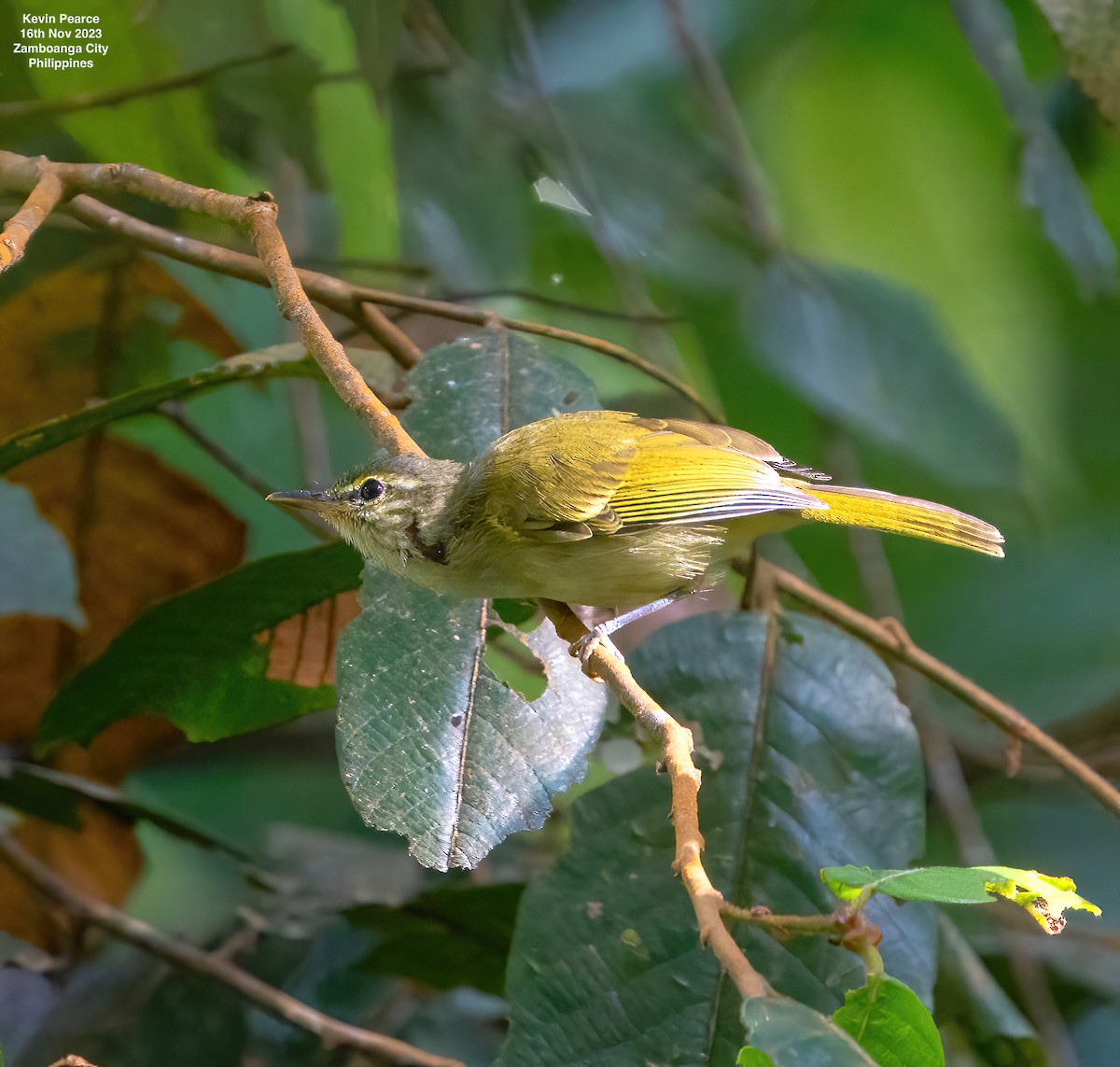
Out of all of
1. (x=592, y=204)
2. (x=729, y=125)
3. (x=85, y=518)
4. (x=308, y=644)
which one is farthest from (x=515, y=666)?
(x=729, y=125)

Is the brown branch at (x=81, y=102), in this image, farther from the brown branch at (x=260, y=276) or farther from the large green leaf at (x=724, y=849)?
the large green leaf at (x=724, y=849)

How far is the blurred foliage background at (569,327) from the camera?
262 centimetres

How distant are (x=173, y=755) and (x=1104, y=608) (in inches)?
115

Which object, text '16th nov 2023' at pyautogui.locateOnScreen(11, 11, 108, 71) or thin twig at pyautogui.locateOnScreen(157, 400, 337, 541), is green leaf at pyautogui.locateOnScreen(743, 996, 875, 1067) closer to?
thin twig at pyautogui.locateOnScreen(157, 400, 337, 541)

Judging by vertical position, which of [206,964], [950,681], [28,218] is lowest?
[206,964]

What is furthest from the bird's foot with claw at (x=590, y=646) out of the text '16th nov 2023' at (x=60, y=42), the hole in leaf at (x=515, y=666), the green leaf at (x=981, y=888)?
the text '16th nov 2023' at (x=60, y=42)

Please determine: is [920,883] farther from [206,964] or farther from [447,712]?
[206,964]

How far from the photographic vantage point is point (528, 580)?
6.22ft

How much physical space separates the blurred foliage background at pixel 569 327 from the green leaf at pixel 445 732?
2.42 feet

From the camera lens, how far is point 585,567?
1.95m

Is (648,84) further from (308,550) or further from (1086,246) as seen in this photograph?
(308,550)

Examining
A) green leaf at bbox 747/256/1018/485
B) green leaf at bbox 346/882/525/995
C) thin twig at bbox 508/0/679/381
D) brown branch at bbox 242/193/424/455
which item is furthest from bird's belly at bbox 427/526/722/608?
thin twig at bbox 508/0/679/381

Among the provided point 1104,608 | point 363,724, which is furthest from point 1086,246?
point 363,724

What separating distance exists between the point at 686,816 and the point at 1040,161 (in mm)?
2714
